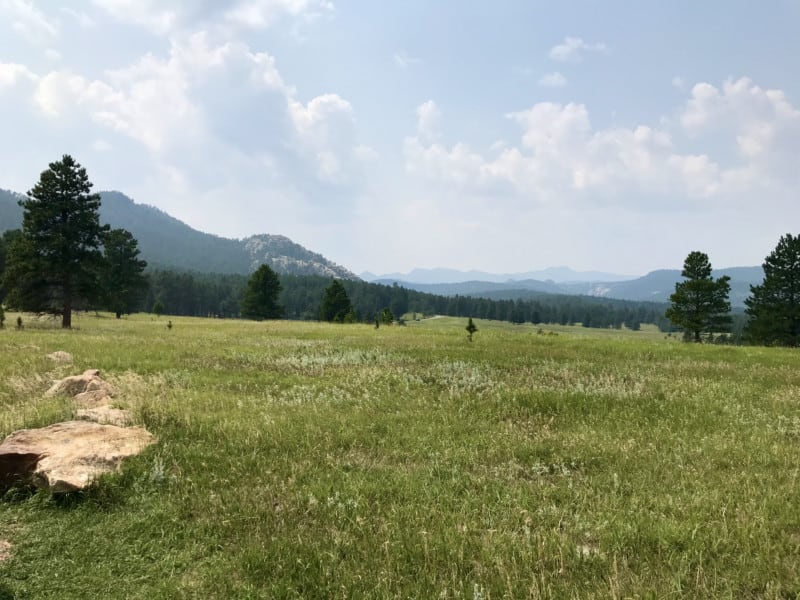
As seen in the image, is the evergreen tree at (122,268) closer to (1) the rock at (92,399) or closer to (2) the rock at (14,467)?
(1) the rock at (92,399)

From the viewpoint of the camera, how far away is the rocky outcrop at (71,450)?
20.9 ft

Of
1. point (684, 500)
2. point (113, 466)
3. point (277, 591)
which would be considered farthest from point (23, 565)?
point (684, 500)

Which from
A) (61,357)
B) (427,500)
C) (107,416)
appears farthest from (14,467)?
(61,357)

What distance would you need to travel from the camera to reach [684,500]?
5.79m

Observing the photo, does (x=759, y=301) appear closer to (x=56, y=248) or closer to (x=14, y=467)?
(x=14, y=467)

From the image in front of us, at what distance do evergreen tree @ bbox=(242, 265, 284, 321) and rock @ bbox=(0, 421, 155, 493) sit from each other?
84.8 metres

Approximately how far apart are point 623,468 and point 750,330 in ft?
230

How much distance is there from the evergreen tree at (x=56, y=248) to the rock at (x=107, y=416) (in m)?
36.5

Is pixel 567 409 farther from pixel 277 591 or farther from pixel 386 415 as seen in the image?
pixel 277 591

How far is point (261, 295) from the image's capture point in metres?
90.9

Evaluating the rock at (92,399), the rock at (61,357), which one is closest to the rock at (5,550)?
the rock at (92,399)

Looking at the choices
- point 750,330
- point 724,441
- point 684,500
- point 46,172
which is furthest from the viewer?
point 750,330

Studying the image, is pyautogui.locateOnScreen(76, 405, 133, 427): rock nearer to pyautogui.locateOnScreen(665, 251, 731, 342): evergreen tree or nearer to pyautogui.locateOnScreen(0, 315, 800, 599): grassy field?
pyautogui.locateOnScreen(0, 315, 800, 599): grassy field

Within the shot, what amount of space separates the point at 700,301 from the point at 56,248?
72.3 metres
